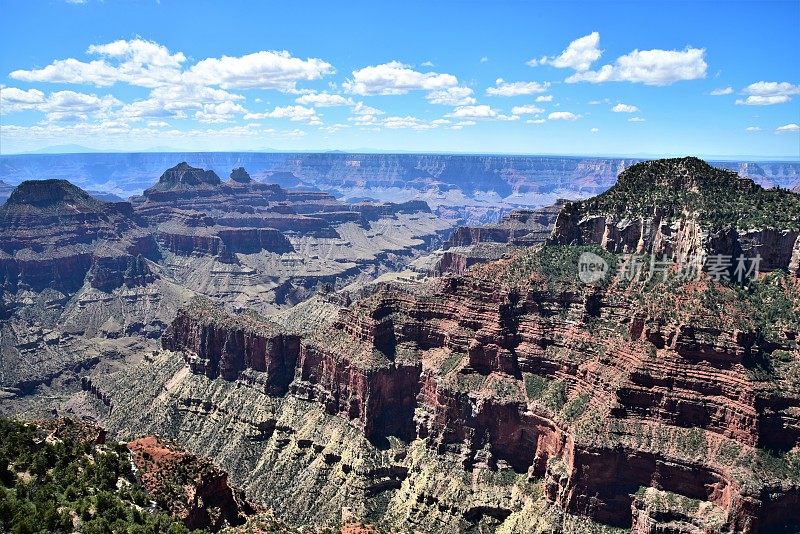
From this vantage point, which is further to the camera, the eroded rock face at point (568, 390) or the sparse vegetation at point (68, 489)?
the eroded rock face at point (568, 390)

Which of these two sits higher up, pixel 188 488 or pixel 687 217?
pixel 687 217

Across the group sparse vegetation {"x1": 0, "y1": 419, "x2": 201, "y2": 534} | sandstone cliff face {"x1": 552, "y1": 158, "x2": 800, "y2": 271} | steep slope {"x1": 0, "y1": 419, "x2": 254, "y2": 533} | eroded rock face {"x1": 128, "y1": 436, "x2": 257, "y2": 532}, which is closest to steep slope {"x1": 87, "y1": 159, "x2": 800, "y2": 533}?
sandstone cliff face {"x1": 552, "y1": 158, "x2": 800, "y2": 271}

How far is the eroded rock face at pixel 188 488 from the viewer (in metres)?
54.2

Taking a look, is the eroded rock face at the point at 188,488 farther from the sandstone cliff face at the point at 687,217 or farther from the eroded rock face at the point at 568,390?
the sandstone cliff face at the point at 687,217

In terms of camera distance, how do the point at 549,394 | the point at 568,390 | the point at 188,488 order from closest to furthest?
the point at 188,488
the point at 568,390
the point at 549,394

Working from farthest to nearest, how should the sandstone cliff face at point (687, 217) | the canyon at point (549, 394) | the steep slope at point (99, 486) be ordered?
the sandstone cliff face at point (687, 217), the canyon at point (549, 394), the steep slope at point (99, 486)

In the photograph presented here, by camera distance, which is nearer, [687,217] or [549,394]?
[549,394]

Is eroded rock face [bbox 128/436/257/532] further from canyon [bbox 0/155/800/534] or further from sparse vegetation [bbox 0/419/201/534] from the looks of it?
sparse vegetation [bbox 0/419/201/534]

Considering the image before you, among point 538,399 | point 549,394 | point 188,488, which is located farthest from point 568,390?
point 188,488

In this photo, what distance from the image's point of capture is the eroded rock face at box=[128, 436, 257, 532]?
54.2 meters

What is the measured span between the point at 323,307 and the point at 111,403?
58.6 metres

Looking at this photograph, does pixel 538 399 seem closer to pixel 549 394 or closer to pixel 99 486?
pixel 549 394

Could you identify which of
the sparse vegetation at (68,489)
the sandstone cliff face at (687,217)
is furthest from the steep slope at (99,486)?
the sandstone cliff face at (687,217)

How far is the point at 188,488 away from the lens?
188 ft
